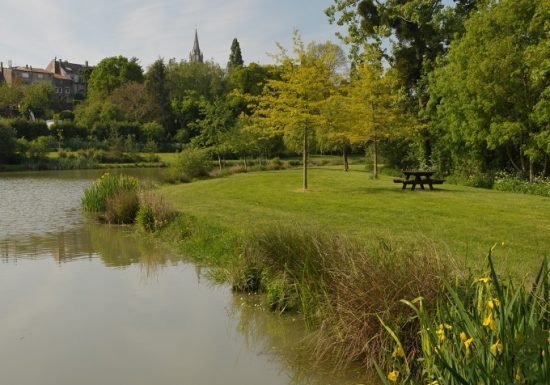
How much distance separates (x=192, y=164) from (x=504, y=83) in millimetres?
17555

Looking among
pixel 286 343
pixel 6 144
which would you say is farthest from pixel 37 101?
pixel 286 343

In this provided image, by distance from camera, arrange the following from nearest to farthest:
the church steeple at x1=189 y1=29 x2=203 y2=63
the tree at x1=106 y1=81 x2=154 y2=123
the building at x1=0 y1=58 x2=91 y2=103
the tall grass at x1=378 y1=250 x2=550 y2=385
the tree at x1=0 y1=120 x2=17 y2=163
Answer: the tall grass at x1=378 y1=250 x2=550 y2=385 → the tree at x1=0 y1=120 x2=17 y2=163 → the tree at x1=106 y1=81 x2=154 y2=123 → the building at x1=0 y1=58 x2=91 y2=103 → the church steeple at x1=189 y1=29 x2=203 y2=63

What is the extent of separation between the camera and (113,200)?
16.5 m

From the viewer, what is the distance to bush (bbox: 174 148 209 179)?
102ft

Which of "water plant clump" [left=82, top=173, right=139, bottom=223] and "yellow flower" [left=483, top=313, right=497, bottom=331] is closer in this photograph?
"yellow flower" [left=483, top=313, right=497, bottom=331]

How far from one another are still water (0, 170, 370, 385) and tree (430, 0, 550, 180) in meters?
15.8

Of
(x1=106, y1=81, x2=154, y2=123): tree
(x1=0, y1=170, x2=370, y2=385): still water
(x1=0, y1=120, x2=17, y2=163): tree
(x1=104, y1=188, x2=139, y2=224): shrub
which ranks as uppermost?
(x1=106, y1=81, x2=154, y2=123): tree

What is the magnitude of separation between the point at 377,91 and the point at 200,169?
11.5m

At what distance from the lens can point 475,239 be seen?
33.9 ft

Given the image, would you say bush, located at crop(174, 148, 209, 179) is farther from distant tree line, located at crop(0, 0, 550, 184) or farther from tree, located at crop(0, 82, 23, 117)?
tree, located at crop(0, 82, 23, 117)

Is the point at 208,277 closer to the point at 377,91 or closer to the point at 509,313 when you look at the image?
the point at 509,313

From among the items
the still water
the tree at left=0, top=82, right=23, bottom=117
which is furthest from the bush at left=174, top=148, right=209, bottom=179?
the tree at left=0, top=82, right=23, bottom=117

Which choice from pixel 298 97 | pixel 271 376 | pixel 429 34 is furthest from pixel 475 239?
pixel 429 34

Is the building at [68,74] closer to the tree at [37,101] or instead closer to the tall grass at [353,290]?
the tree at [37,101]
